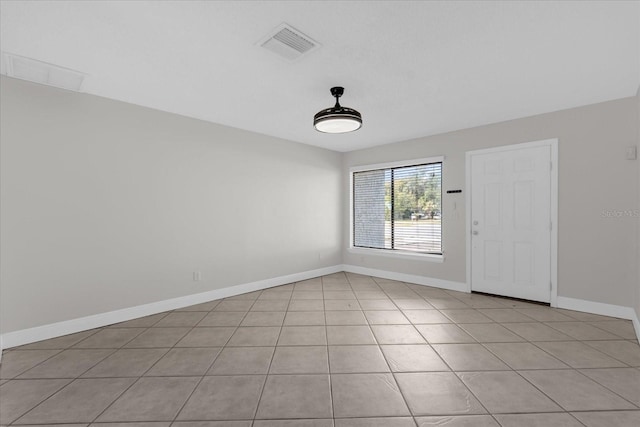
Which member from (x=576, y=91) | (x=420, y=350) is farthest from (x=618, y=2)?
(x=420, y=350)

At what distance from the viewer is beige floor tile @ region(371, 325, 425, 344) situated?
282 cm

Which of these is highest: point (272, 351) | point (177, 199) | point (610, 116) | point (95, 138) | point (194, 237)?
point (610, 116)

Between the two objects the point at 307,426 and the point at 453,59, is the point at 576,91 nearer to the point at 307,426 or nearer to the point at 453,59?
the point at 453,59

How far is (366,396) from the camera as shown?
197 cm

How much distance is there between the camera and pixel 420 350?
2.62 m

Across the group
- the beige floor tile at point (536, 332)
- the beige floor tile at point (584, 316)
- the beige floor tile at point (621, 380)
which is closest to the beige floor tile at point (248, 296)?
the beige floor tile at point (536, 332)

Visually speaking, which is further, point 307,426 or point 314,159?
point 314,159

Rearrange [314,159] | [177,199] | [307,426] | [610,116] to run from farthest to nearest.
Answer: [314,159], [177,199], [610,116], [307,426]

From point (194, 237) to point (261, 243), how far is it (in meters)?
1.14

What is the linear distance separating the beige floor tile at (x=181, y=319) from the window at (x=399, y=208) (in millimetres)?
3618

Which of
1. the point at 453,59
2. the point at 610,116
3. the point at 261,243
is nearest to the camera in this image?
the point at 453,59

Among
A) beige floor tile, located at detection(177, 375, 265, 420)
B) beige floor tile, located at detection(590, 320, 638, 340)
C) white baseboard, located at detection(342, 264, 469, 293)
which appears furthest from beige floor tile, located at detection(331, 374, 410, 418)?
white baseboard, located at detection(342, 264, 469, 293)

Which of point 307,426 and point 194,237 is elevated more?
point 194,237

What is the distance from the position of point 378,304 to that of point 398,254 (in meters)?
1.64
